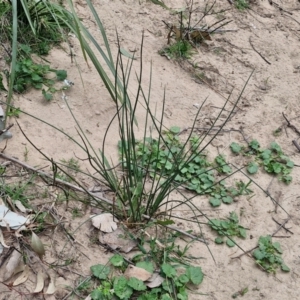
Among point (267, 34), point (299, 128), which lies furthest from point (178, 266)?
point (267, 34)

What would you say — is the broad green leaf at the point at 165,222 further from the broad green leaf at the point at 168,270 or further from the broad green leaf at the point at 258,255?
the broad green leaf at the point at 258,255

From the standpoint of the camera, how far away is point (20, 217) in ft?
6.70

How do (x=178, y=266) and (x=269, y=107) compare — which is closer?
(x=178, y=266)

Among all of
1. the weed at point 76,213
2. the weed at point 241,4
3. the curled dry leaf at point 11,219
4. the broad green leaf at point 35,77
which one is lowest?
the weed at point 76,213

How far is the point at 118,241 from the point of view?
2.12 metres

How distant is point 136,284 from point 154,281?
3.7 inches

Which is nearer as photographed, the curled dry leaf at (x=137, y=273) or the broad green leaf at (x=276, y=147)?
the curled dry leaf at (x=137, y=273)

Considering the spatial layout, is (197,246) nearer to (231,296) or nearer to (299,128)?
(231,296)

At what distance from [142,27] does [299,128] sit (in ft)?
Result: 3.99

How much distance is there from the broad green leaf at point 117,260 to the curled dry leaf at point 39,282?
0.92 ft

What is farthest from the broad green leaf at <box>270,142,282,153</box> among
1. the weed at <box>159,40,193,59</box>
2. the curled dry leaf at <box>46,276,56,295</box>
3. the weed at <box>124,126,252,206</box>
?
the curled dry leaf at <box>46,276,56,295</box>

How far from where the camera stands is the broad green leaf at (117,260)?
2.03m

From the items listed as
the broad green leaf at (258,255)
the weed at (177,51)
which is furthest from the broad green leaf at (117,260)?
the weed at (177,51)

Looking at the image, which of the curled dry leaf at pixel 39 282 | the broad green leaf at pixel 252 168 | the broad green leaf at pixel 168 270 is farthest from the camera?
the broad green leaf at pixel 252 168
